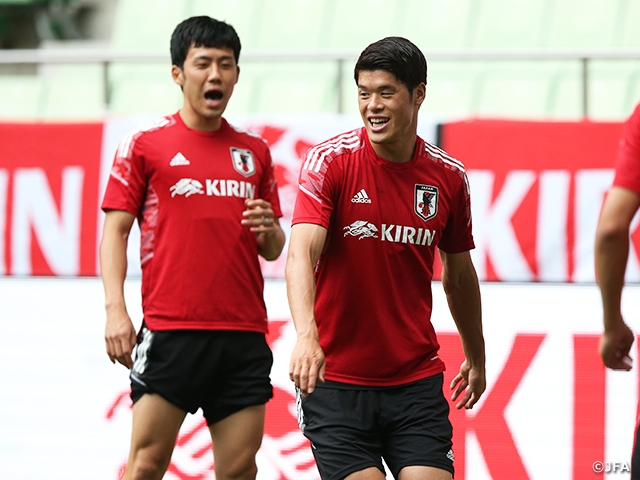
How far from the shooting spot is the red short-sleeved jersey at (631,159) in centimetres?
285

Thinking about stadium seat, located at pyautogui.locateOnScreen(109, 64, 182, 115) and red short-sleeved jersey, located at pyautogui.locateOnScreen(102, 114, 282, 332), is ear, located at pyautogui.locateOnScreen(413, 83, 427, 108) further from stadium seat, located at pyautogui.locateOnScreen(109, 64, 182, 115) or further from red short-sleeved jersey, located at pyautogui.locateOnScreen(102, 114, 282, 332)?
stadium seat, located at pyautogui.locateOnScreen(109, 64, 182, 115)

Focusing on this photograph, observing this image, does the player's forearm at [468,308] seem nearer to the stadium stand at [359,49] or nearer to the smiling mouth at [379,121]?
the smiling mouth at [379,121]

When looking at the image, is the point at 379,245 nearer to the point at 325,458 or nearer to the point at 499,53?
the point at 325,458

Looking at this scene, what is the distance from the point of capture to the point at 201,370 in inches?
165

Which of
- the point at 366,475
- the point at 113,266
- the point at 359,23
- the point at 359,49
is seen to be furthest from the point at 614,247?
the point at 359,23

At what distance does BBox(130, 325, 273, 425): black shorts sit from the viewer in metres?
4.18

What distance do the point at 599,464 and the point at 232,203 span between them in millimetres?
2618

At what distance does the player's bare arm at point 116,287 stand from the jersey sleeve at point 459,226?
1.33 meters

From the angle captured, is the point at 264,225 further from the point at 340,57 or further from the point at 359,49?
the point at 359,49

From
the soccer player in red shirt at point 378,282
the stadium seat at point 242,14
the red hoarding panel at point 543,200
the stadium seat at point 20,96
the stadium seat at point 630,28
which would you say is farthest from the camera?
the stadium seat at point 242,14

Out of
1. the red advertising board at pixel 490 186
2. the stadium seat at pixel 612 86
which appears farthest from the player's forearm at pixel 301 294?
the stadium seat at pixel 612 86

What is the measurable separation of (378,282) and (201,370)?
37.4 inches

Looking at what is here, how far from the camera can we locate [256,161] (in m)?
4.40

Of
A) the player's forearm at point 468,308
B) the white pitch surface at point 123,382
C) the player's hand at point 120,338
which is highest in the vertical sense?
the player's forearm at point 468,308
